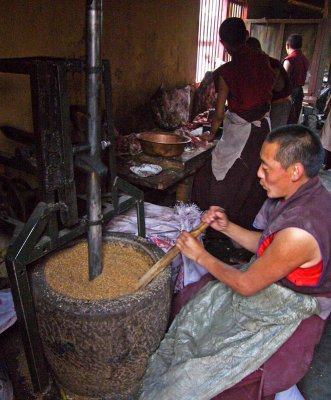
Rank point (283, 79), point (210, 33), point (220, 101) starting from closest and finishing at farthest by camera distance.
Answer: point (220, 101), point (283, 79), point (210, 33)

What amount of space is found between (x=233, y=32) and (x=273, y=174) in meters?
2.39

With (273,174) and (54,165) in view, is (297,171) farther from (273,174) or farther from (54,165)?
(54,165)

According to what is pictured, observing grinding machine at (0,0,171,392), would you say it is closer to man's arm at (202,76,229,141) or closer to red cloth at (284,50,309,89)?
man's arm at (202,76,229,141)

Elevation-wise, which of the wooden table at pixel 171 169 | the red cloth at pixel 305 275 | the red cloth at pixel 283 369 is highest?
the red cloth at pixel 305 275

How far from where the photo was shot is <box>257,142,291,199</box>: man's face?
1678 millimetres

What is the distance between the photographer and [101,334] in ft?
5.28

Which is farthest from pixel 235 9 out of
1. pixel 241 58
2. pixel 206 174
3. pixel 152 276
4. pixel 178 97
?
pixel 152 276

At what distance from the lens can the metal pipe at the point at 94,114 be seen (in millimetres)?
1440

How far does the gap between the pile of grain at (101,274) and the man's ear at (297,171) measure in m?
0.87

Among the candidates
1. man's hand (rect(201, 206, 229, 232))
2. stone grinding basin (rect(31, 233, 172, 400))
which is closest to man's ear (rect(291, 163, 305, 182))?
man's hand (rect(201, 206, 229, 232))

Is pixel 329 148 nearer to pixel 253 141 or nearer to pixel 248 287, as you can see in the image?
pixel 253 141

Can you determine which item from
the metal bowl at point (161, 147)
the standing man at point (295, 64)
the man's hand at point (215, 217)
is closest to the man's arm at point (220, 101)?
the metal bowl at point (161, 147)

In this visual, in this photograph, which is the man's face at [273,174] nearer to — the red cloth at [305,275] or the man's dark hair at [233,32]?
the red cloth at [305,275]

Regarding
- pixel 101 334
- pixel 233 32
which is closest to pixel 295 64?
pixel 233 32
